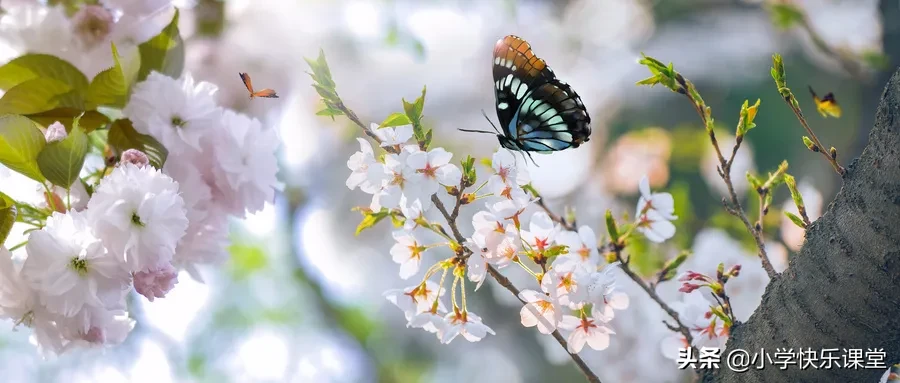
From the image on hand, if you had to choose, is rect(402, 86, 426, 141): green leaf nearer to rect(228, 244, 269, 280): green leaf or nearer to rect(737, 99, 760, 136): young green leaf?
rect(737, 99, 760, 136): young green leaf

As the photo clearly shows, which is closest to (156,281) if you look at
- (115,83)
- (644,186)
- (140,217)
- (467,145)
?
(140,217)

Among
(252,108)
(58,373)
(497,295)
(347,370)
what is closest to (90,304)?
(252,108)

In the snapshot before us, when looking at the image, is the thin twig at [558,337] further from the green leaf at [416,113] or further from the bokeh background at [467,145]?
the bokeh background at [467,145]

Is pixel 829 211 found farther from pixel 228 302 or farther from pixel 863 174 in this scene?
pixel 228 302

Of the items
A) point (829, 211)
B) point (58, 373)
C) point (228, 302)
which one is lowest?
point (58, 373)

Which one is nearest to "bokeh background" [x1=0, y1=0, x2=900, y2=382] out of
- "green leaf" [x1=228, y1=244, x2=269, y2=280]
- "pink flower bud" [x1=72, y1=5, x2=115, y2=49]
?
"green leaf" [x1=228, y1=244, x2=269, y2=280]

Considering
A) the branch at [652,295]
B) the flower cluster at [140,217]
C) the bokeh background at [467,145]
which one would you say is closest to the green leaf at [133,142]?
the flower cluster at [140,217]
